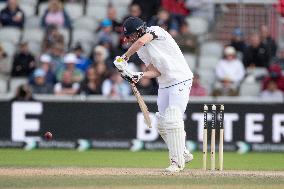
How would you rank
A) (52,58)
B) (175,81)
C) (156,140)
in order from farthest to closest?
(52,58) → (156,140) → (175,81)

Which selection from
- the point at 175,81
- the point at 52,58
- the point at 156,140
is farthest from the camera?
the point at 52,58

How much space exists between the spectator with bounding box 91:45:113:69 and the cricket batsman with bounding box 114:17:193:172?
6.46 m

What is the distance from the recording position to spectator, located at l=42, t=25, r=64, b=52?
19922 mm

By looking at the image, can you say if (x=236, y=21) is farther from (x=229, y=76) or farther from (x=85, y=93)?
(x=85, y=93)

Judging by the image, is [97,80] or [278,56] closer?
[97,80]

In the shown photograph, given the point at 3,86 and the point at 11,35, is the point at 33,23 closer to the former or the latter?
the point at 11,35

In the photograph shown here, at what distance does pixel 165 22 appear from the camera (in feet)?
66.1

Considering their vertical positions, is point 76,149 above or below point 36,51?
below

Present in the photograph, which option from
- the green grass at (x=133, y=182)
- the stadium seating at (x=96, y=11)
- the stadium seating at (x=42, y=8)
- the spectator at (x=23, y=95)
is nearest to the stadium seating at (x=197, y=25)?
the stadium seating at (x=96, y=11)

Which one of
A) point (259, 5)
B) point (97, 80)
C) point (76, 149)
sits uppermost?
point (259, 5)

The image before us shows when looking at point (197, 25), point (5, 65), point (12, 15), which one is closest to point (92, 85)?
point (5, 65)

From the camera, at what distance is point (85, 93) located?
18766 millimetres

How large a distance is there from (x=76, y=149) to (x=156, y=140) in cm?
147

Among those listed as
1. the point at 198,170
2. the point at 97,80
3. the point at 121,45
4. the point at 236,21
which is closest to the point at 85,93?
the point at 97,80
